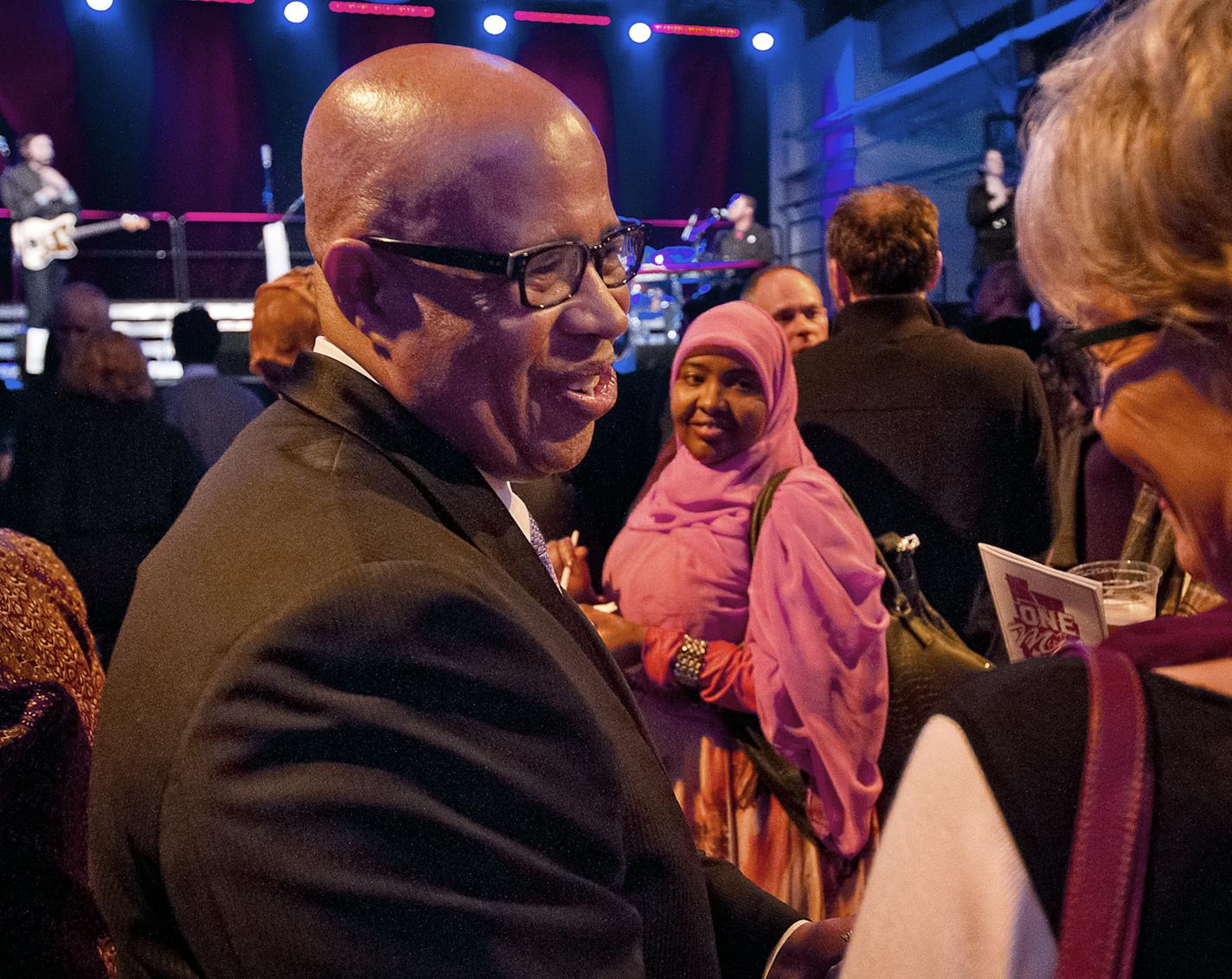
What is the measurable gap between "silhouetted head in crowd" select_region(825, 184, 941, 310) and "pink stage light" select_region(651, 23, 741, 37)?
9.47 meters

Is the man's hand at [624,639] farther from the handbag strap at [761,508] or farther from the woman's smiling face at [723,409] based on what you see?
the woman's smiling face at [723,409]

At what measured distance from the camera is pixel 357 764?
0.70 metres

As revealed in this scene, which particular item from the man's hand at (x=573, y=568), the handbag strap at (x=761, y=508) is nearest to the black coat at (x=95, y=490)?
the man's hand at (x=573, y=568)

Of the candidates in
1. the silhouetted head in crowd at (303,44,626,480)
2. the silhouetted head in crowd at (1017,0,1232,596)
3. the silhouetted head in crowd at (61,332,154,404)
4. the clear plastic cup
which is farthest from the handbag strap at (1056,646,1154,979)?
the silhouetted head in crowd at (61,332,154,404)

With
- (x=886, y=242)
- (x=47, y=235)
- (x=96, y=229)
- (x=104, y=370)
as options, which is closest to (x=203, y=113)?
(x=96, y=229)

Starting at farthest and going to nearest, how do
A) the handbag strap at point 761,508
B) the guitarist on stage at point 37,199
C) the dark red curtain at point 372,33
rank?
the dark red curtain at point 372,33
the guitarist on stage at point 37,199
the handbag strap at point 761,508

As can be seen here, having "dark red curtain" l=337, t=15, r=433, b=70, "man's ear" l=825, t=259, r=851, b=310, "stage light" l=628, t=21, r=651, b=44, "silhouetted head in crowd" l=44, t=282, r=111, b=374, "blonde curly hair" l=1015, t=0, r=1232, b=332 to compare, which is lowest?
"blonde curly hair" l=1015, t=0, r=1232, b=332

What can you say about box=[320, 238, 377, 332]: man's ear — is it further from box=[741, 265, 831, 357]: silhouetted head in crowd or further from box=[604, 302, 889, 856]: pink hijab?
box=[741, 265, 831, 357]: silhouetted head in crowd

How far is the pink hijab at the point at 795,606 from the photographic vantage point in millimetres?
1888

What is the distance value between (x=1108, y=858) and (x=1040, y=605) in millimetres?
786

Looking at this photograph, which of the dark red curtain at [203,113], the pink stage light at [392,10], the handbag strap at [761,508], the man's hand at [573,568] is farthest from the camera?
the pink stage light at [392,10]

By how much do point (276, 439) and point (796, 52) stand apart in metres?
13.2

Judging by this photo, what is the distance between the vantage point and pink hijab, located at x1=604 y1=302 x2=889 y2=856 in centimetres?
189

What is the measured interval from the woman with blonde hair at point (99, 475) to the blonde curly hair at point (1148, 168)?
294 centimetres
